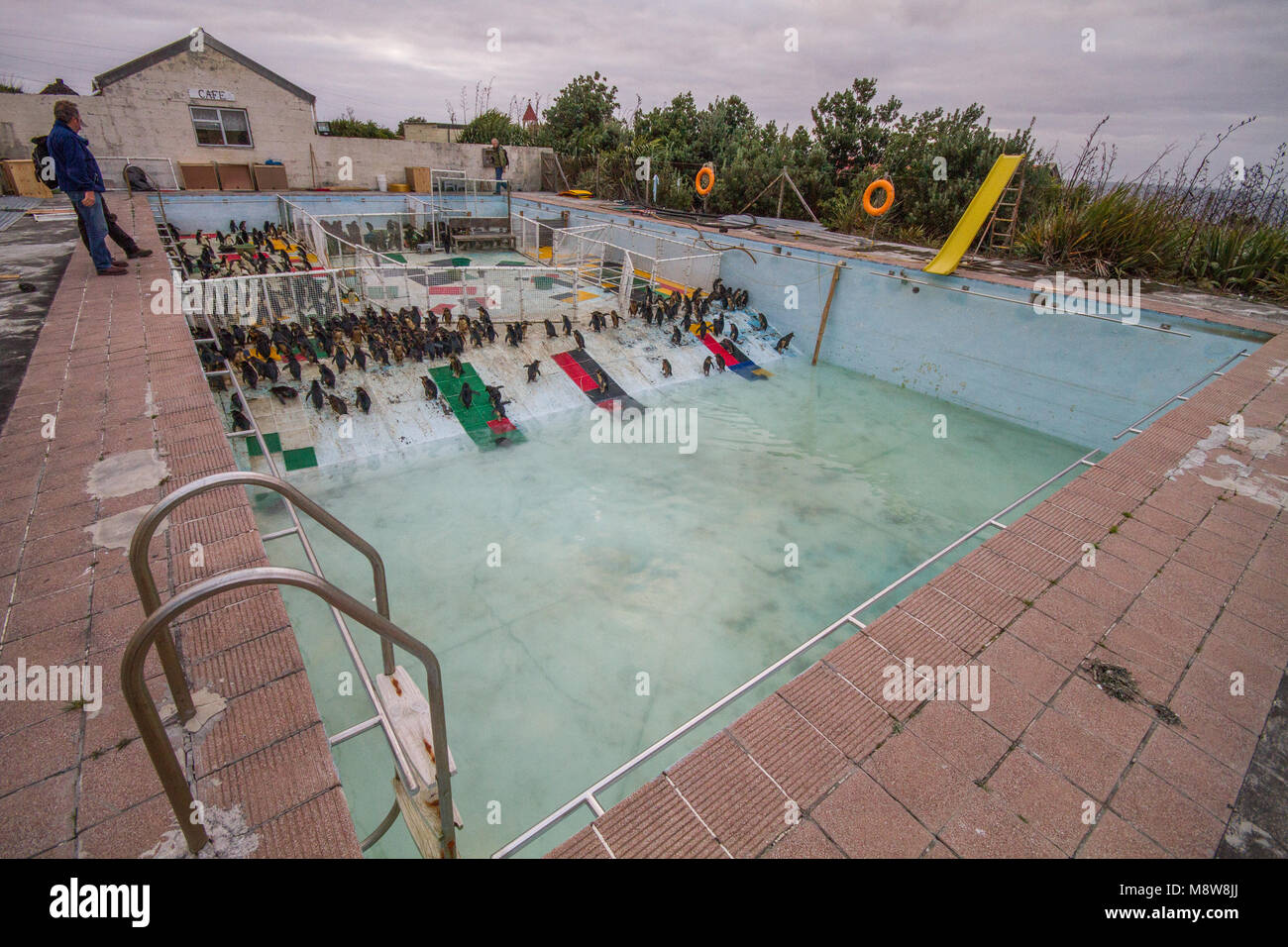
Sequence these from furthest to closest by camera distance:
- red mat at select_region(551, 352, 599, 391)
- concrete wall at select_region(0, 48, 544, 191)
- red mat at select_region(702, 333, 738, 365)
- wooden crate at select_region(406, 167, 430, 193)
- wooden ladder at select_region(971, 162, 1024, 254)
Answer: wooden crate at select_region(406, 167, 430, 193)
concrete wall at select_region(0, 48, 544, 191)
wooden ladder at select_region(971, 162, 1024, 254)
red mat at select_region(702, 333, 738, 365)
red mat at select_region(551, 352, 599, 391)

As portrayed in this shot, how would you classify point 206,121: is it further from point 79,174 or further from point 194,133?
point 79,174

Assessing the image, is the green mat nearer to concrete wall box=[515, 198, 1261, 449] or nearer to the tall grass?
concrete wall box=[515, 198, 1261, 449]

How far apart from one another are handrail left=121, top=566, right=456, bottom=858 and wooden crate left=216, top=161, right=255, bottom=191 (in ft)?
71.6

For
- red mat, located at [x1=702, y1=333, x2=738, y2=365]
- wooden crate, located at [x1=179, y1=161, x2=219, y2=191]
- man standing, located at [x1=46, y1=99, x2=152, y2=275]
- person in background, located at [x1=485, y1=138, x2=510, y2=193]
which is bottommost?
red mat, located at [x1=702, y1=333, x2=738, y2=365]

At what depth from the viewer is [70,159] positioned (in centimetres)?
593

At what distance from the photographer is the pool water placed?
3.81 m

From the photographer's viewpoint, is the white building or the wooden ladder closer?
the wooden ladder

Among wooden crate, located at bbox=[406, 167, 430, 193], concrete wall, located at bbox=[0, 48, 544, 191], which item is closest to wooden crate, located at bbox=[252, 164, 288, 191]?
concrete wall, located at bbox=[0, 48, 544, 191]

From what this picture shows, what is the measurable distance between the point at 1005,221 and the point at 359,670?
13.8 metres

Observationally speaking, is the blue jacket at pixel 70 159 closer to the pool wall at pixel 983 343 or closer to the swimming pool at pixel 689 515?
the swimming pool at pixel 689 515

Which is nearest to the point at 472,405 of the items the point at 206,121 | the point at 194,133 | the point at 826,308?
the point at 826,308
